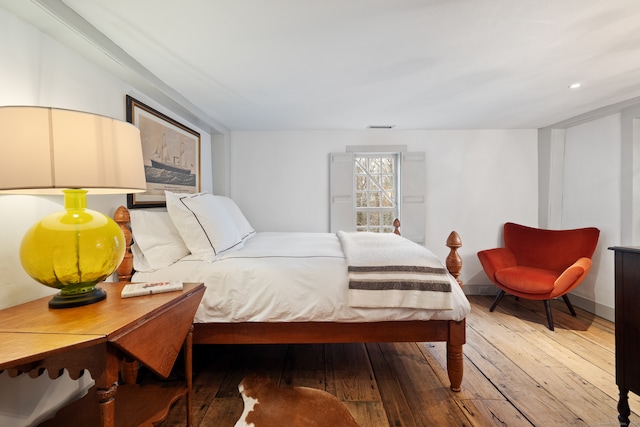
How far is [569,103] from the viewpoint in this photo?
107 inches

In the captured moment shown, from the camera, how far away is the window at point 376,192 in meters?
3.81

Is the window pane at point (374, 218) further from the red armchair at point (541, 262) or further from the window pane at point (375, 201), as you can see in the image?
the red armchair at point (541, 262)

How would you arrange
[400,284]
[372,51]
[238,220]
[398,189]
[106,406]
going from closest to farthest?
[106,406], [400,284], [372,51], [238,220], [398,189]

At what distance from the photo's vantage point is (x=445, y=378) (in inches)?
72.9

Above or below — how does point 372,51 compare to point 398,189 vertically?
above

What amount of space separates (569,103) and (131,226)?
3.89m

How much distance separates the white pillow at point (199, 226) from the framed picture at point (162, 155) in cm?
34

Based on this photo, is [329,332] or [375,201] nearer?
[329,332]

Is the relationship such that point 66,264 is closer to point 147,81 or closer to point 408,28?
point 147,81

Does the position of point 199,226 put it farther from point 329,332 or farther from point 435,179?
point 435,179

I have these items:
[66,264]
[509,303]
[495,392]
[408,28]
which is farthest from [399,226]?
[66,264]

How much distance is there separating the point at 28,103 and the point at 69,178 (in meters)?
0.71

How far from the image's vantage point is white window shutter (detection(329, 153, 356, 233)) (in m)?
3.63

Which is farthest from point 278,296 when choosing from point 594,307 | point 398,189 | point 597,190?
point 597,190
